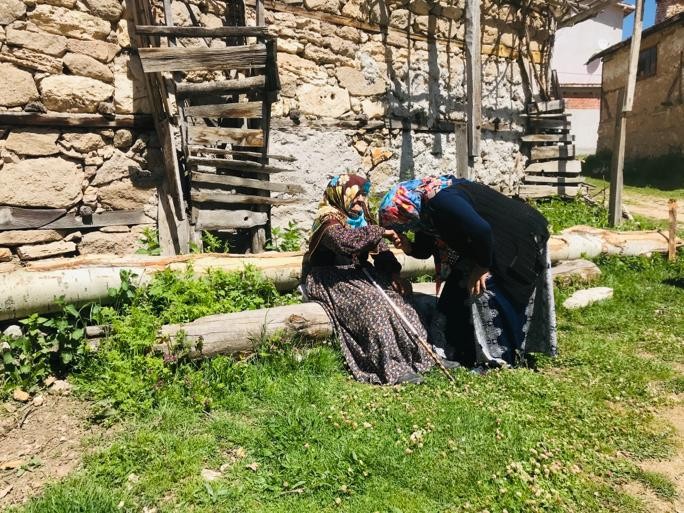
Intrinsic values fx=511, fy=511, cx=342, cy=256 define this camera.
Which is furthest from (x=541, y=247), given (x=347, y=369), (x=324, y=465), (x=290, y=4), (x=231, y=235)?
(x=290, y=4)

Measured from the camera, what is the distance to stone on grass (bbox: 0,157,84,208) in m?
4.89

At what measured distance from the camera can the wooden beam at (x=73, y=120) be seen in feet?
15.9

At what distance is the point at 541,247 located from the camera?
12.0ft

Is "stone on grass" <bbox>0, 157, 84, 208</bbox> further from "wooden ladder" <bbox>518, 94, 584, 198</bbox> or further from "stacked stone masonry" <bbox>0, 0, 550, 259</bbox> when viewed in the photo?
"wooden ladder" <bbox>518, 94, 584, 198</bbox>

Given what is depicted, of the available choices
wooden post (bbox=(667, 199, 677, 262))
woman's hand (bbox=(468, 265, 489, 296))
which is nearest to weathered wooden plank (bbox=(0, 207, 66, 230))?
woman's hand (bbox=(468, 265, 489, 296))

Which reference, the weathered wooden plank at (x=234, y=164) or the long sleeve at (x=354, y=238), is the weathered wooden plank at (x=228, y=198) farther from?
the long sleeve at (x=354, y=238)

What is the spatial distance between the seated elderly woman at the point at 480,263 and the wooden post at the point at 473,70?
3.86 meters

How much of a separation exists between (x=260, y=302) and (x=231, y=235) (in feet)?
6.05

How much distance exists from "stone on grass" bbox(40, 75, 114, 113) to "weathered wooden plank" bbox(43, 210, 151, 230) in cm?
107

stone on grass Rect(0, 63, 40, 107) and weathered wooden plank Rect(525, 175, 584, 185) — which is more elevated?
stone on grass Rect(0, 63, 40, 107)

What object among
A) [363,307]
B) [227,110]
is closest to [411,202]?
[363,307]

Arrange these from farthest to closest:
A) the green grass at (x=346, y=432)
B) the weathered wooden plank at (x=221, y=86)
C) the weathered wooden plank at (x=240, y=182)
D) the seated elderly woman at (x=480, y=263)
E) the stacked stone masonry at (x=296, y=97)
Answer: the weathered wooden plank at (x=240, y=182) → the weathered wooden plank at (x=221, y=86) → the stacked stone masonry at (x=296, y=97) → the seated elderly woman at (x=480, y=263) → the green grass at (x=346, y=432)

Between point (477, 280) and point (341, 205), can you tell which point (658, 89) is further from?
point (341, 205)

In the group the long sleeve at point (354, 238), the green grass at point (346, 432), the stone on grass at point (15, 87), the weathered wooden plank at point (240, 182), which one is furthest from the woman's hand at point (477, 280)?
the stone on grass at point (15, 87)
